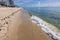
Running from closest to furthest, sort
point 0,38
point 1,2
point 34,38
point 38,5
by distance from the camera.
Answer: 1. point 0,38
2. point 34,38
3. point 1,2
4. point 38,5

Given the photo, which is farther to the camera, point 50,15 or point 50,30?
point 50,15

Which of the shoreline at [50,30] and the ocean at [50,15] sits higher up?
the shoreline at [50,30]

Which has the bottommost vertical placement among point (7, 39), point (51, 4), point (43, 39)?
point (51, 4)

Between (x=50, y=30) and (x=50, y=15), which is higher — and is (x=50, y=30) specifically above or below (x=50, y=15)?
above

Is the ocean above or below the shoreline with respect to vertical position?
below

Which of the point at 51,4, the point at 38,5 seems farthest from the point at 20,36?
the point at 51,4

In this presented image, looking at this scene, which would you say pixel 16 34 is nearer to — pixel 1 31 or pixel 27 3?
pixel 1 31

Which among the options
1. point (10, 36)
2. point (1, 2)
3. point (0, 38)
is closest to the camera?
point (0, 38)

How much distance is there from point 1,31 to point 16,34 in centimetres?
55

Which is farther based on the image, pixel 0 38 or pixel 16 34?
pixel 16 34

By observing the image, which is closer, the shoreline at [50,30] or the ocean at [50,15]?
the shoreline at [50,30]

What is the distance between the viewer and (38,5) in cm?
4531

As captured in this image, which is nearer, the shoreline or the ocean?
the shoreline

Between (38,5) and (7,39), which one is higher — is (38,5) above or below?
below
